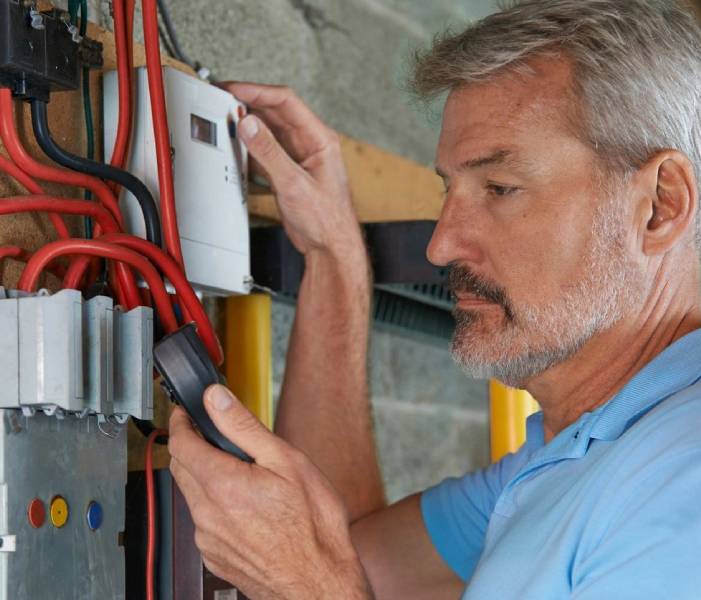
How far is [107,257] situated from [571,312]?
49cm

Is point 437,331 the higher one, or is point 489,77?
point 489,77

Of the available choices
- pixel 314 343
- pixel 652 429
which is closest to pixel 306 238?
pixel 314 343

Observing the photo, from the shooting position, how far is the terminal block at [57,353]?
940 mm

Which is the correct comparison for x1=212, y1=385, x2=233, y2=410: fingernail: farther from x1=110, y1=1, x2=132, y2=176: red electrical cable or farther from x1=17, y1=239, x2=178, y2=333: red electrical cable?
x1=110, y1=1, x2=132, y2=176: red electrical cable

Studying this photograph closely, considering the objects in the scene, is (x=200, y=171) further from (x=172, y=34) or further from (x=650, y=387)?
(x=650, y=387)

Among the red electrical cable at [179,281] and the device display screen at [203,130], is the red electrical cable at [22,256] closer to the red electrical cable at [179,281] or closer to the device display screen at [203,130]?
the red electrical cable at [179,281]

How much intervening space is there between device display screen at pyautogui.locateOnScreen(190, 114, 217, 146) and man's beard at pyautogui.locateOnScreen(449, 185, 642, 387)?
14.6 inches

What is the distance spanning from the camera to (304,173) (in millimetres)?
1460

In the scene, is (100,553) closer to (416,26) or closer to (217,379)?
(217,379)

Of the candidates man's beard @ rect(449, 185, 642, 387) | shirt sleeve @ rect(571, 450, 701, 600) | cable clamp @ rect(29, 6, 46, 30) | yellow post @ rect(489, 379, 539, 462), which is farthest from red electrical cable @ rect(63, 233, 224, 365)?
yellow post @ rect(489, 379, 539, 462)

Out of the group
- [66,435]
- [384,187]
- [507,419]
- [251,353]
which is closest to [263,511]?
[66,435]

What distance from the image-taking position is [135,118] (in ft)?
4.00

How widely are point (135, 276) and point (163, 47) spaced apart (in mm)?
444

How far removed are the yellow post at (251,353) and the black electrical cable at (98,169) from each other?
0.36m
